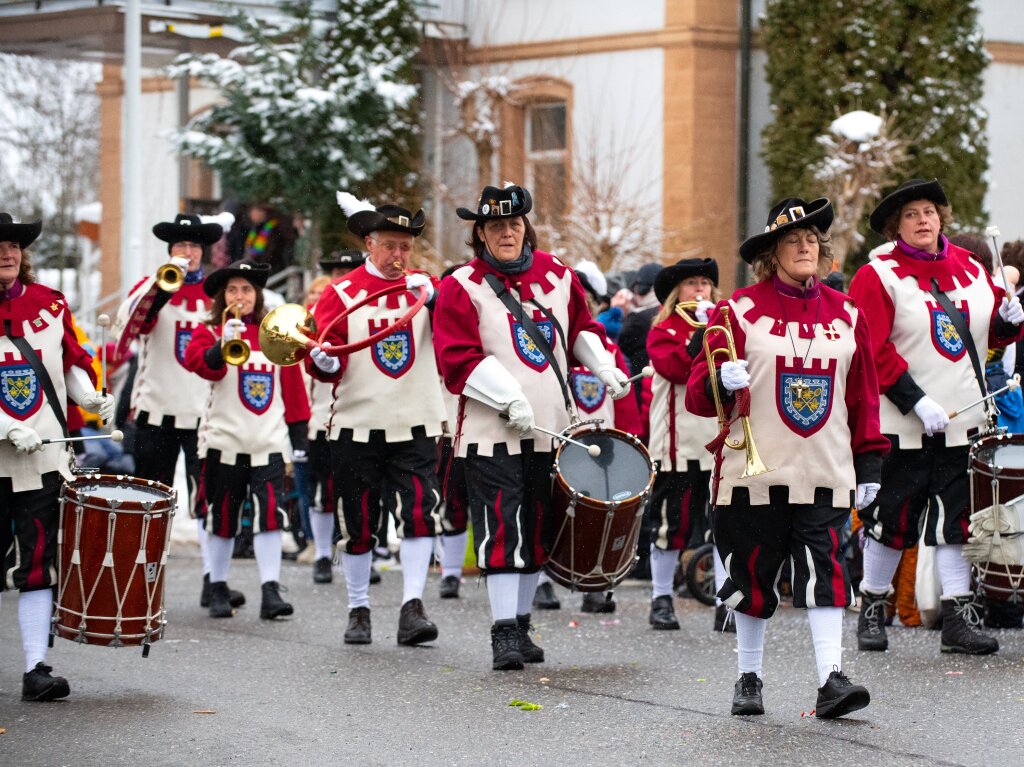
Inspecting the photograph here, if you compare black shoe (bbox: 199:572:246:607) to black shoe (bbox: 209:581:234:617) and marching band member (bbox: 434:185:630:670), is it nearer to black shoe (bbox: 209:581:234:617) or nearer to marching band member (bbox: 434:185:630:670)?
black shoe (bbox: 209:581:234:617)

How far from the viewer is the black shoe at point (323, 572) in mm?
11188

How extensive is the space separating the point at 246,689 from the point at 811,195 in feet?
40.3

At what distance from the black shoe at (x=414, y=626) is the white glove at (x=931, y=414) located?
2.53 metres

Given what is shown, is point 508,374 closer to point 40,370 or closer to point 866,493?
point 866,493

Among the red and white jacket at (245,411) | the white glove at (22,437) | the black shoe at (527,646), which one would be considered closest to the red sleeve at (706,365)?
the black shoe at (527,646)

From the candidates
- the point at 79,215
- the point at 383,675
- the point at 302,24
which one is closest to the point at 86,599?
the point at 383,675

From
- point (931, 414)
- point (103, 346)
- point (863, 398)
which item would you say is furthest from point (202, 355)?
point (103, 346)

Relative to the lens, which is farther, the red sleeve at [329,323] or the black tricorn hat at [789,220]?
the red sleeve at [329,323]

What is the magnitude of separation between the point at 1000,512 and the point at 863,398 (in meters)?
1.47

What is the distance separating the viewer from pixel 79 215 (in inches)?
1075

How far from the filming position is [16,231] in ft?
23.2

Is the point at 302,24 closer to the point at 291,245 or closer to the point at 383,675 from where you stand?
the point at 291,245

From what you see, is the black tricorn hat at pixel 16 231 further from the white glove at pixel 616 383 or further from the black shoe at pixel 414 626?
the black shoe at pixel 414 626

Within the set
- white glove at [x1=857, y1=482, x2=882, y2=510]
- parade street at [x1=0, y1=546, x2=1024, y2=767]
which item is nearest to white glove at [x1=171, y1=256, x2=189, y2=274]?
parade street at [x1=0, y1=546, x2=1024, y2=767]
